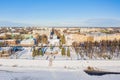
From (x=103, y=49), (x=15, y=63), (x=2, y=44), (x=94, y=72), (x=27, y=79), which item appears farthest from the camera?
(x=2, y=44)

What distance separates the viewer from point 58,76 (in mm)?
12164

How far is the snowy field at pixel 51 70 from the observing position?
1191cm

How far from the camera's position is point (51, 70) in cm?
1387

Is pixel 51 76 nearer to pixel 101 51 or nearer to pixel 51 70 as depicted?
pixel 51 70

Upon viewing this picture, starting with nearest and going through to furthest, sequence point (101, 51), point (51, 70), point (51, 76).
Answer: point (51, 76) → point (51, 70) → point (101, 51)

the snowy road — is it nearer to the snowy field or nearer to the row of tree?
the snowy field

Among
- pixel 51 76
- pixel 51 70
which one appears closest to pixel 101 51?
pixel 51 70

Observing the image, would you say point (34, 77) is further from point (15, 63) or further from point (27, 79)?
point (15, 63)

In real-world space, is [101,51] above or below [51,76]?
below

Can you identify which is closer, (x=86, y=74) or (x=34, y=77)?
(x=34, y=77)

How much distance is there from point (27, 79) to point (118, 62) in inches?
330

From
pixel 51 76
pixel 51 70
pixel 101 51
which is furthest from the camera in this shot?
pixel 101 51

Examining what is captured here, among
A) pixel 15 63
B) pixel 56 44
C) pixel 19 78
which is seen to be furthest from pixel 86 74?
pixel 56 44

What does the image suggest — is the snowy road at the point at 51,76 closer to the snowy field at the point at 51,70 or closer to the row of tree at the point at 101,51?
the snowy field at the point at 51,70
